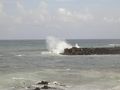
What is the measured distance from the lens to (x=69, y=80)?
34.1 meters

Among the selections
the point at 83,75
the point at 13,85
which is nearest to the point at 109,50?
the point at 83,75

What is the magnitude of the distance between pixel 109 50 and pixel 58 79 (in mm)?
42467

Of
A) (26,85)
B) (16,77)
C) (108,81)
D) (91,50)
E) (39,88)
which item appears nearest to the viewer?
(39,88)

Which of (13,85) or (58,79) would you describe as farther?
(58,79)

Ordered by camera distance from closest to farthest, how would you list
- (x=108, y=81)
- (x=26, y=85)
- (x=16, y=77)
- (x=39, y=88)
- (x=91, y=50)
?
1. (x=39, y=88)
2. (x=26, y=85)
3. (x=108, y=81)
4. (x=16, y=77)
5. (x=91, y=50)

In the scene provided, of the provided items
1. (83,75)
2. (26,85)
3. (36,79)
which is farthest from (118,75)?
(26,85)

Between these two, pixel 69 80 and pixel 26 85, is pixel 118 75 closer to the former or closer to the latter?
pixel 69 80

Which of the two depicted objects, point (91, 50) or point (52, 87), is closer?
point (52, 87)

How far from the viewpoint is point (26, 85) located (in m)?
30.7

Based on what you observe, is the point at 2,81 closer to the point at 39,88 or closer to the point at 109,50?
the point at 39,88

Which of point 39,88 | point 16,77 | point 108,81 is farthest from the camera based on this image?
point 16,77

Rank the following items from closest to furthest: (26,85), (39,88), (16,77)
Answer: (39,88) → (26,85) → (16,77)

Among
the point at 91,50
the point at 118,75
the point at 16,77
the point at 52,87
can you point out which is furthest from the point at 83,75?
the point at 91,50

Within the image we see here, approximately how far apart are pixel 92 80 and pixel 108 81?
175 cm
